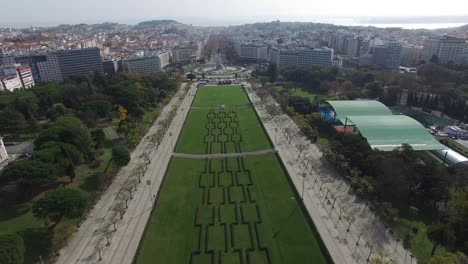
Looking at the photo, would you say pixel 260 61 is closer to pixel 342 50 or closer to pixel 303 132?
pixel 342 50

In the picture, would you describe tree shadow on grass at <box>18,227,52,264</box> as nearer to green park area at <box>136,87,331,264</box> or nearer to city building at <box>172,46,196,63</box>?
green park area at <box>136,87,331,264</box>

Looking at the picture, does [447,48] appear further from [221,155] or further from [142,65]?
[142,65]

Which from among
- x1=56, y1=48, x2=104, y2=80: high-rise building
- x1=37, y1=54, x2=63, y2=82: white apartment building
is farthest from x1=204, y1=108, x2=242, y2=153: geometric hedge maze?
x1=37, y1=54, x2=63, y2=82: white apartment building

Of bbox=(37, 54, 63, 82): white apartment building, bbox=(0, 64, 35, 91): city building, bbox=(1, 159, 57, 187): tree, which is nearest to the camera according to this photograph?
bbox=(1, 159, 57, 187): tree

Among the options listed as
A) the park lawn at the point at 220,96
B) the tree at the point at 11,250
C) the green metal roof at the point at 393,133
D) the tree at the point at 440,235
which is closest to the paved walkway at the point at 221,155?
the green metal roof at the point at 393,133

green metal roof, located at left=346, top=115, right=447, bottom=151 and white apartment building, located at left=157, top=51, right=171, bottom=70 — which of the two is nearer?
green metal roof, located at left=346, top=115, right=447, bottom=151

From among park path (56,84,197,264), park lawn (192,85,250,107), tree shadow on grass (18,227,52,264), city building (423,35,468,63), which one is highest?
Answer: city building (423,35,468,63)
